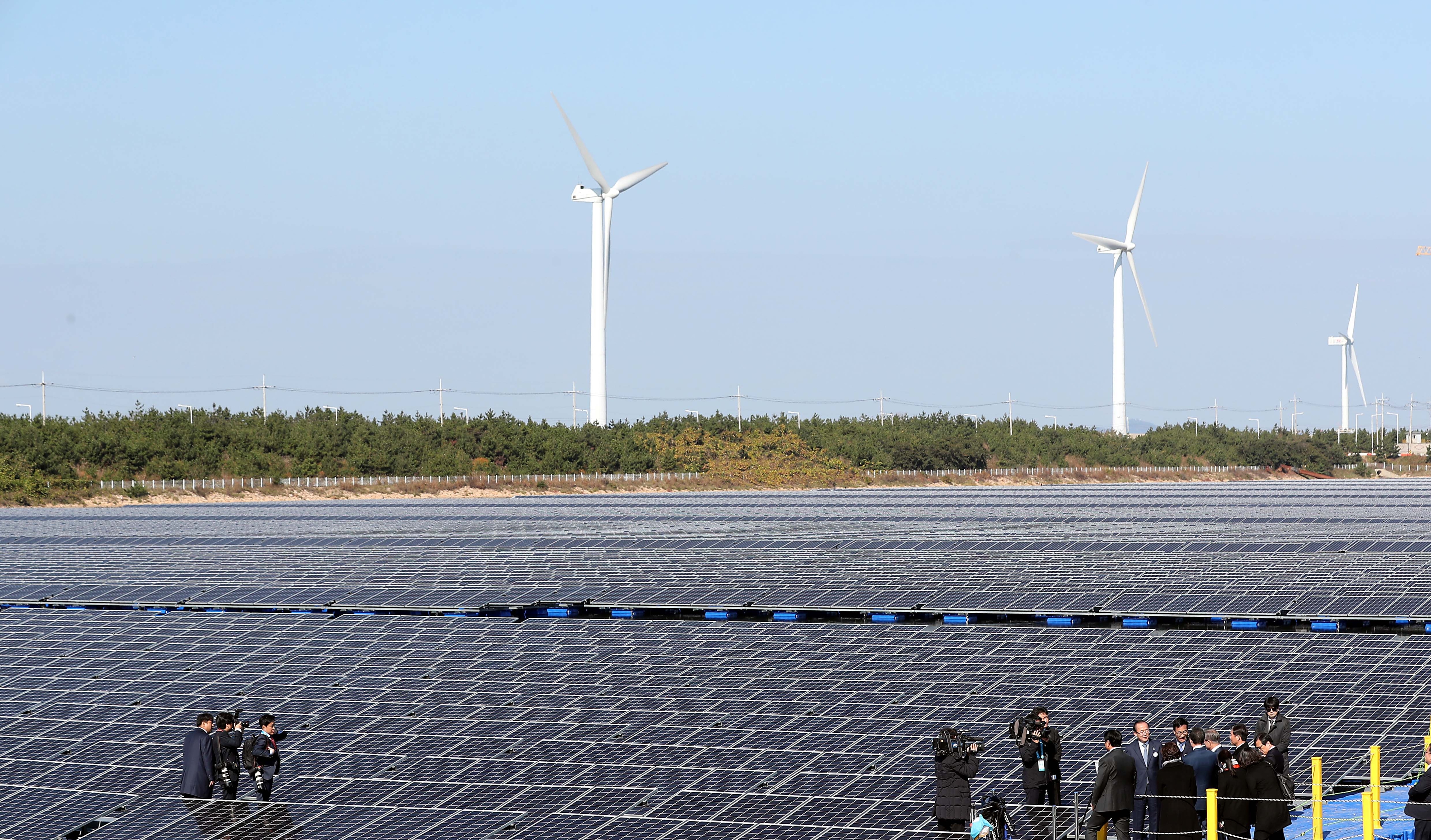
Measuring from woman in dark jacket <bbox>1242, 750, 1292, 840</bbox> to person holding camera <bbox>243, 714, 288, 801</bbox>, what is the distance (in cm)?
1173

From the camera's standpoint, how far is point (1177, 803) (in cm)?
1781

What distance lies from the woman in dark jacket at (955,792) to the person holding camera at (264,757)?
27.1 feet

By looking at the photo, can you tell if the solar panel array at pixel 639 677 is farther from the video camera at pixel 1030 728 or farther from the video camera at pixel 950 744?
the video camera at pixel 1030 728

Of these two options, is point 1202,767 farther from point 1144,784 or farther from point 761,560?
point 761,560

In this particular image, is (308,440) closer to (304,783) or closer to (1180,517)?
(1180,517)

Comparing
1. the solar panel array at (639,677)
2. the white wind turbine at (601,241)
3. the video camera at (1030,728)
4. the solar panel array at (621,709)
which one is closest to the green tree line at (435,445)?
the white wind turbine at (601,241)

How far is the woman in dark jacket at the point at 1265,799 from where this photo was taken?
1719 cm

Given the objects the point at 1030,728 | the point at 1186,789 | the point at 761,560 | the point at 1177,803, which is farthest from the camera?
the point at 761,560

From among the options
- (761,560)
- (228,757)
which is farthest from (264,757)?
(761,560)

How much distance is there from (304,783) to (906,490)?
361 feet

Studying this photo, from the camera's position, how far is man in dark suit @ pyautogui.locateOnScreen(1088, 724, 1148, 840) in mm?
17656

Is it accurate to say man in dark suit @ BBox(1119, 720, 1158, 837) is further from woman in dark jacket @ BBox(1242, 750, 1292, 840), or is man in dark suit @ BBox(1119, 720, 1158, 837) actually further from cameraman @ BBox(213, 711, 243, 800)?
cameraman @ BBox(213, 711, 243, 800)

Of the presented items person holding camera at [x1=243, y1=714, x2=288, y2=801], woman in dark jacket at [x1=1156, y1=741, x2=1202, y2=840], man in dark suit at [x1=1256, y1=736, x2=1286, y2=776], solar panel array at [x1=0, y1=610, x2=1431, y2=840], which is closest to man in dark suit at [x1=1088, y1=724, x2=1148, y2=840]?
woman in dark jacket at [x1=1156, y1=741, x2=1202, y2=840]

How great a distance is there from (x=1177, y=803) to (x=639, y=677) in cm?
1162
